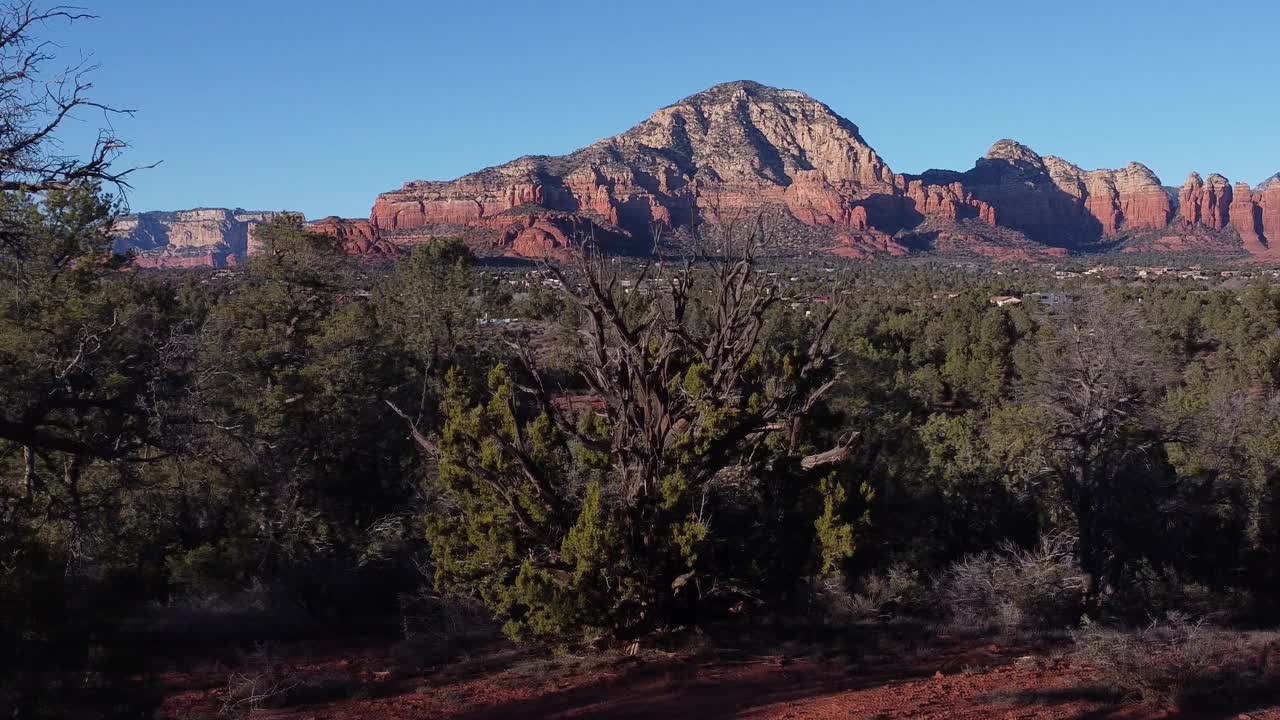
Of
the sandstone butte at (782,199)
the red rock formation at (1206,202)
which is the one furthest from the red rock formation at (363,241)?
the red rock formation at (1206,202)

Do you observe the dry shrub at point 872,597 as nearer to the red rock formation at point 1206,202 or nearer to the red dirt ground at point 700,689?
the red dirt ground at point 700,689

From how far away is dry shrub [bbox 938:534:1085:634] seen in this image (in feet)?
49.6

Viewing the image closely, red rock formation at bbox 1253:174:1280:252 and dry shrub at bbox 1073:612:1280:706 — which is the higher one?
red rock formation at bbox 1253:174:1280:252

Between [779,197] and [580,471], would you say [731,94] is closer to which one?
[779,197]

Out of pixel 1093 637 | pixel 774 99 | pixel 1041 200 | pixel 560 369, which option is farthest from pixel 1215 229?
pixel 1093 637

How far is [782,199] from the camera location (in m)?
144

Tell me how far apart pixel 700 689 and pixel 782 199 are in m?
138

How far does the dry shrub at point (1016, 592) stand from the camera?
1513 cm

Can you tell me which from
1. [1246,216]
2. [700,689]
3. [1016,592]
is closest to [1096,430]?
[1016,592]

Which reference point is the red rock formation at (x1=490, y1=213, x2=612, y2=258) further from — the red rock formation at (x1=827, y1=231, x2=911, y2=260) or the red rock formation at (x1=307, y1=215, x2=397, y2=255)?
the red rock formation at (x1=827, y1=231, x2=911, y2=260)

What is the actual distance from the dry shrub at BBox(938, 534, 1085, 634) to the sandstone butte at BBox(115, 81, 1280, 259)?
296 feet

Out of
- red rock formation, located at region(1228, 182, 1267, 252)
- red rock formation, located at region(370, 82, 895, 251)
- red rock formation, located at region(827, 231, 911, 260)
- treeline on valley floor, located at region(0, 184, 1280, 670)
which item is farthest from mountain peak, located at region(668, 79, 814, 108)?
treeline on valley floor, located at region(0, 184, 1280, 670)

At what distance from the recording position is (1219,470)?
70.9 ft

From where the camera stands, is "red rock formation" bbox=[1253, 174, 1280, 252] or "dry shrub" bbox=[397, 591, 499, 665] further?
"red rock formation" bbox=[1253, 174, 1280, 252]
